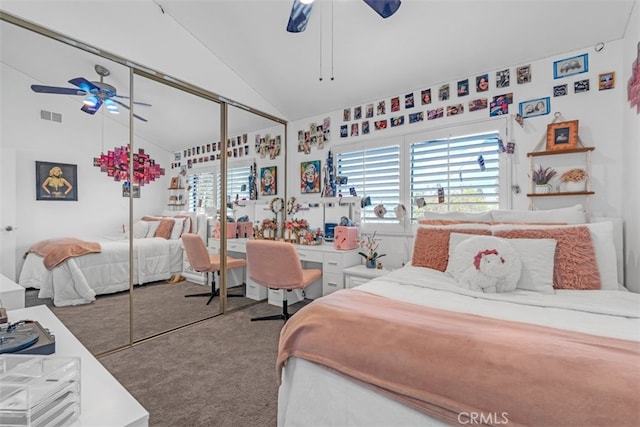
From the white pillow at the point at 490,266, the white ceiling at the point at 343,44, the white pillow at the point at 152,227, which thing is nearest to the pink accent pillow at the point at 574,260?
the white pillow at the point at 490,266

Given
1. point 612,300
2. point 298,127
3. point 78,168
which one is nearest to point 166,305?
point 78,168

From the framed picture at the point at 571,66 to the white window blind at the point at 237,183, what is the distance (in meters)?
3.16

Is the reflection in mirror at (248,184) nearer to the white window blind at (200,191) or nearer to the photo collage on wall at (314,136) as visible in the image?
the white window blind at (200,191)

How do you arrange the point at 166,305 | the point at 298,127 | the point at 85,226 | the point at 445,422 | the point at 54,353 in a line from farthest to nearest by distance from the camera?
the point at 298,127 → the point at 166,305 → the point at 85,226 → the point at 54,353 → the point at 445,422

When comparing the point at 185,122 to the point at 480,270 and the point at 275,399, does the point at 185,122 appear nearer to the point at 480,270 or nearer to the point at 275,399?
the point at 275,399

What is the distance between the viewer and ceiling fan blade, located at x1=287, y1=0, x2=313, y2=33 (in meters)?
1.69

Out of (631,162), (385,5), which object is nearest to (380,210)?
(631,162)

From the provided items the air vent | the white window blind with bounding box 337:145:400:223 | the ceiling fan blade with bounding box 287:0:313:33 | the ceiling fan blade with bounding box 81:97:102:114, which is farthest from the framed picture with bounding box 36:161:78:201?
the white window blind with bounding box 337:145:400:223

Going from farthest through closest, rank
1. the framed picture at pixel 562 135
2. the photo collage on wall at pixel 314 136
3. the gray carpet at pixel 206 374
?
1. the photo collage on wall at pixel 314 136
2. the framed picture at pixel 562 135
3. the gray carpet at pixel 206 374

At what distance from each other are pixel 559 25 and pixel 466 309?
2254 mm

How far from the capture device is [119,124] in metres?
2.40

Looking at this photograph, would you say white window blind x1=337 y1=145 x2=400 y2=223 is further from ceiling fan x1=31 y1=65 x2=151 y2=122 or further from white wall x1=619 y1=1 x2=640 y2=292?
ceiling fan x1=31 y1=65 x2=151 y2=122

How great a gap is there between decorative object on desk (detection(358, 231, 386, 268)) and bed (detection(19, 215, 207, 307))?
6.45ft

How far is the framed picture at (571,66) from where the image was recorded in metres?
2.28
